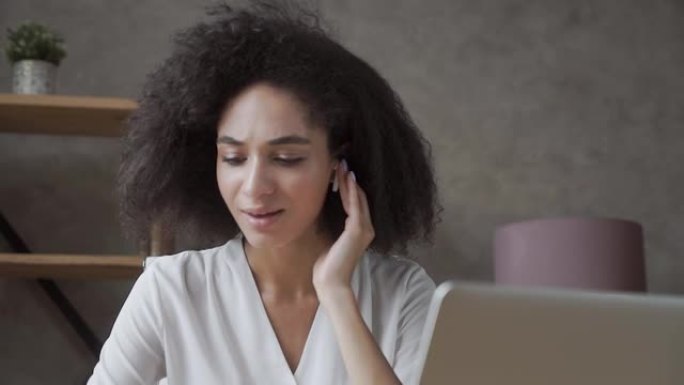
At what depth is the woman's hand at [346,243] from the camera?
1411 mm

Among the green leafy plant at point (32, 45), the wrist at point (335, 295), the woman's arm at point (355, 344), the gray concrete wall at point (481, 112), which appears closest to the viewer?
the woman's arm at point (355, 344)

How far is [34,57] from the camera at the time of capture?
2.34m

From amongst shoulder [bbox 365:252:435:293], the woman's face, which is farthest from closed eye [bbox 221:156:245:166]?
shoulder [bbox 365:252:435:293]

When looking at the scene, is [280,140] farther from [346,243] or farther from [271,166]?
[346,243]

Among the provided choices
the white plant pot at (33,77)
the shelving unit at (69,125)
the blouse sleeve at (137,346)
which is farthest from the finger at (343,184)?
the white plant pot at (33,77)

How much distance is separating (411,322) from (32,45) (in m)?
1.35

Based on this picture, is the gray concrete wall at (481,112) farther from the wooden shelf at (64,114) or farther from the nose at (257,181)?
the nose at (257,181)

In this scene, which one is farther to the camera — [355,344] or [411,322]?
[411,322]

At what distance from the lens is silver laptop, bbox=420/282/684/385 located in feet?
2.48

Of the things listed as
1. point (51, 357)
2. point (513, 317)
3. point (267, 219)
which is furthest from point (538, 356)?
point (51, 357)

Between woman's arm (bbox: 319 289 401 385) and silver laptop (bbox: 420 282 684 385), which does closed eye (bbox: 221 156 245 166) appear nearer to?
woman's arm (bbox: 319 289 401 385)

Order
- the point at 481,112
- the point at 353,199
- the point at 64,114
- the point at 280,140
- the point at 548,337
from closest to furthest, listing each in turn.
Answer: the point at 548,337, the point at 280,140, the point at 353,199, the point at 64,114, the point at 481,112

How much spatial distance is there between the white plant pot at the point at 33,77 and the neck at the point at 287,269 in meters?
0.99

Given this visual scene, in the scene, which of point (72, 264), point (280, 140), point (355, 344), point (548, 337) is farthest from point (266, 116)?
point (72, 264)
